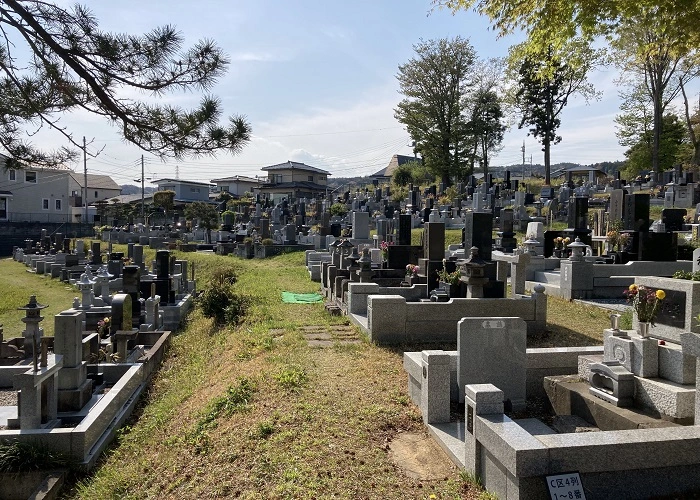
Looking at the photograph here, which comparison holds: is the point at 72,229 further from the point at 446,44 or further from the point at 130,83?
the point at 130,83

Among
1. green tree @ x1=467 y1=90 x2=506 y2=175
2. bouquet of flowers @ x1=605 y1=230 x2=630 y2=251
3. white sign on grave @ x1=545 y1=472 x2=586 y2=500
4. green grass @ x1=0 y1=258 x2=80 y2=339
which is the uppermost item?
green tree @ x1=467 y1=90 x2=506 y2=175

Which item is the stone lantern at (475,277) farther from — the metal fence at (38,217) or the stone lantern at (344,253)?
the metal fence at (38,217)

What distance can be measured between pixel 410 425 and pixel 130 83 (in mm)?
4947

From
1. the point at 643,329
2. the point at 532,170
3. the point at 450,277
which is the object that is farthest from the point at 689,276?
the point at 532,170

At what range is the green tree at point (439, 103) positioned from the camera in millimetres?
39906

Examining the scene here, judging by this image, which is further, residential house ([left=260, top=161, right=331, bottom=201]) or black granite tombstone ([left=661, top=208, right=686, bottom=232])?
residential house ([left=260, top=161, right=331, bottom=201])

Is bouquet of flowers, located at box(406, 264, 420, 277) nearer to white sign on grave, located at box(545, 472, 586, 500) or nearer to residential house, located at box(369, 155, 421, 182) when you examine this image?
white sign on grave, located at box(545, 472, 586, 500)

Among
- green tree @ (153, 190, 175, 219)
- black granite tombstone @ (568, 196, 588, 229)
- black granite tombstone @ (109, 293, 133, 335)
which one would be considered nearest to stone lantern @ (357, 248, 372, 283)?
black granite tombstone @ (109, 293, 133, 335)

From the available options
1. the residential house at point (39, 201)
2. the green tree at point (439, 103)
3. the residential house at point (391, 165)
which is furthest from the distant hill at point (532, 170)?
the residential house at point (39, 201)

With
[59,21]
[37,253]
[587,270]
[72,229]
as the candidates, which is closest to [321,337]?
[59,21]

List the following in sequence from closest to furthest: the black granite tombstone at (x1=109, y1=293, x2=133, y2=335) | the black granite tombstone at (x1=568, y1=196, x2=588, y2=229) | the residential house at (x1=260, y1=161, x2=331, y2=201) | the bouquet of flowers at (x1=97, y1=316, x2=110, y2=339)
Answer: the black granite tombstone at (x1=109, y1=293, x2=133, y2=335) → the bouquet of flowers at (x1=97, y1=316, x2=110, y2=339) → the black granite tombstone at (x1=568, y1=196, x2=588, y2=229) → the residential house at (x1=260, y1=161, x2=331, y2=201)

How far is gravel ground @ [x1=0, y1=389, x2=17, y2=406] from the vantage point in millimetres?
7092

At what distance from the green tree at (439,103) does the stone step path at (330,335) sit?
1320 inches

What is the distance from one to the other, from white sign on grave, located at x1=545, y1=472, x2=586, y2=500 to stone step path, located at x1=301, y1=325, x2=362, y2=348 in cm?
504
